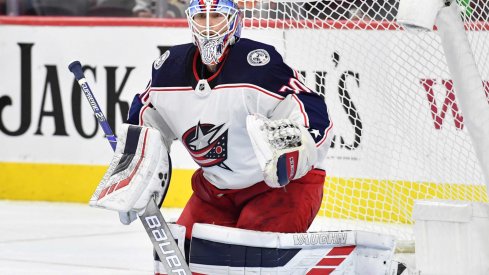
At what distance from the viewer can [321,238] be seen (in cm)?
299

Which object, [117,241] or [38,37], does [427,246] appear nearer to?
[117,241]

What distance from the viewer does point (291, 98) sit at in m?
3.10

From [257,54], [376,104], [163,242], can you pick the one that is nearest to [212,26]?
[257,54]

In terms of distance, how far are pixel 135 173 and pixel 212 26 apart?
0.46m

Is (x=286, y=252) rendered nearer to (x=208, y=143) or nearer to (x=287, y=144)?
(x=287, y=144)

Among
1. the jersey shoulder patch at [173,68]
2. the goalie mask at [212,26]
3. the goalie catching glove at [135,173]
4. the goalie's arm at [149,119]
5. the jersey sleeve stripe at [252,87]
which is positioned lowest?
the goalie catching glove at [135,173]

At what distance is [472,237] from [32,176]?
10.4ft

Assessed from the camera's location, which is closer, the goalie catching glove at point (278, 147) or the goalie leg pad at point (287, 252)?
the goalie catching glove at point (278, 147)

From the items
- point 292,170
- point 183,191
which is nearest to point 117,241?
point 183,191

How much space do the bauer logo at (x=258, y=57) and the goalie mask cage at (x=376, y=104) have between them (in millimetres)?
1650

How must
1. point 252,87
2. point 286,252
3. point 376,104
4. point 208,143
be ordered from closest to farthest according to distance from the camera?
1. point 286,252
2. point 252,87
3. point 208,143
4. point 376,104

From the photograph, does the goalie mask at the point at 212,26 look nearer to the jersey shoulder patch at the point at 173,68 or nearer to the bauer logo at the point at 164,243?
the jersey shoulder patch at the point at 173,68

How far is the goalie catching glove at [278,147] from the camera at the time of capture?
2.79 metres

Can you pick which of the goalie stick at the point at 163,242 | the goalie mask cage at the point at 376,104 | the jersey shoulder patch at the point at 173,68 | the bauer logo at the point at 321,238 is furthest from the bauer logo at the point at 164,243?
the goalie mask cage at the point at 376,104
